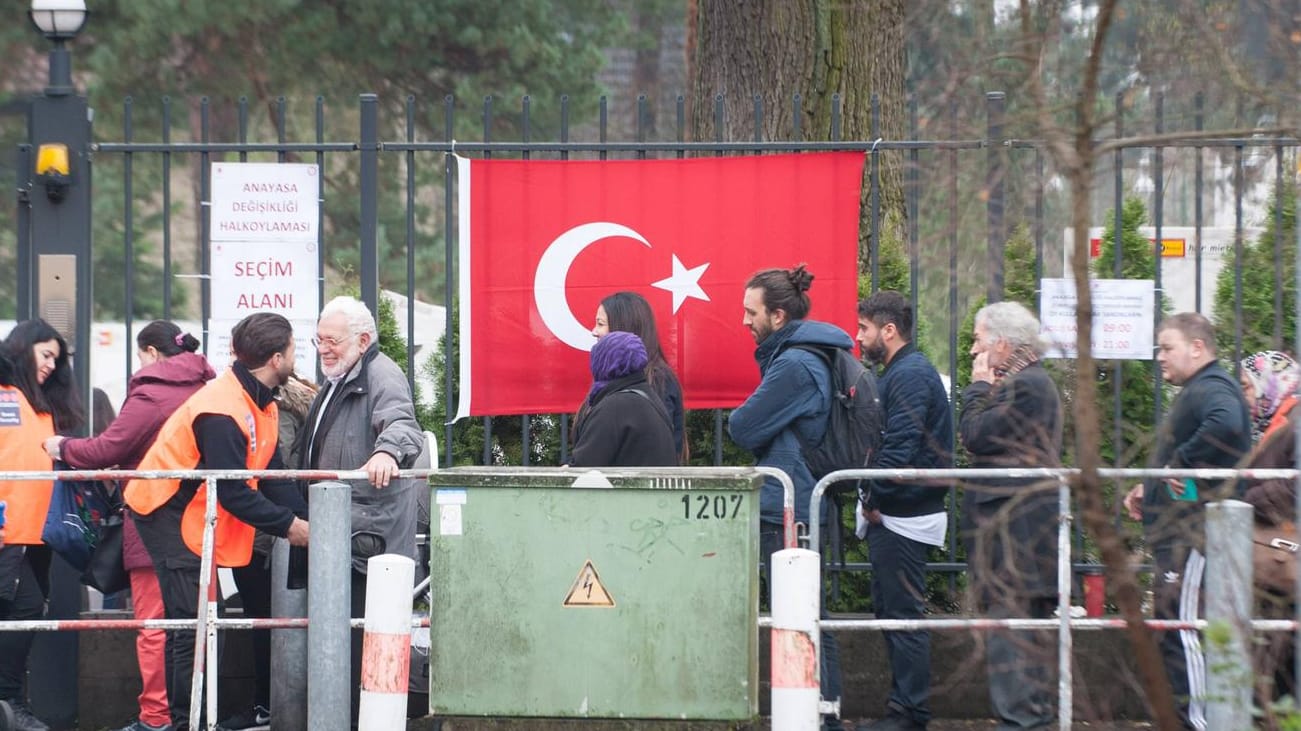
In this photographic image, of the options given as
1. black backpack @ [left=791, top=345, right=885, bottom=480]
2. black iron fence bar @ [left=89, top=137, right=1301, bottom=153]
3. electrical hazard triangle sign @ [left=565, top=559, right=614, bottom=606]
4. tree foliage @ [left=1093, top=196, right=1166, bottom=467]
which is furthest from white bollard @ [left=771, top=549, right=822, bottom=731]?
black iron fence bar @ [left=89, top=137, right=1301, bottom=153]

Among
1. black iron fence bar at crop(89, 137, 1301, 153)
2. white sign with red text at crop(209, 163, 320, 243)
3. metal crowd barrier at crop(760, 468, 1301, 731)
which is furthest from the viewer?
white sign with red text at crop(209, 163, 320, 243)

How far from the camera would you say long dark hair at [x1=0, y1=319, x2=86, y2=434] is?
720 centimetres

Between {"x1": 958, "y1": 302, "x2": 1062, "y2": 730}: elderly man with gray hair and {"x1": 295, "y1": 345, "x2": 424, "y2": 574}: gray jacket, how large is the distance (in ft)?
7.83

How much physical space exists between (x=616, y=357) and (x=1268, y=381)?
9.92ft

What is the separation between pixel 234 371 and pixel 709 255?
2387mm

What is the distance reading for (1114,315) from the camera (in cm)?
763

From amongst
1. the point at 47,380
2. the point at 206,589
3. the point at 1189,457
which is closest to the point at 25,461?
the point at 47,380

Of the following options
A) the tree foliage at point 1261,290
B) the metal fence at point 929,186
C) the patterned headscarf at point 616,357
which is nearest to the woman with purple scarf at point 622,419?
the patterned headscarf at point 616,357

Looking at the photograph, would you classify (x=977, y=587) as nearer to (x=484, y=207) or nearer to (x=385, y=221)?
(x=484, y=207)

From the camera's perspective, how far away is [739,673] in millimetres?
5941

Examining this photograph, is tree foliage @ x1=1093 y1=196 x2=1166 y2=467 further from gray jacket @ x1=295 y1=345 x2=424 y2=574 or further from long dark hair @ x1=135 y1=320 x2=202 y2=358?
long dark hair @ x1=135 y1=320 x2=202 y2=358

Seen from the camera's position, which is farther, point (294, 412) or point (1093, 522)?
point (294, 412)

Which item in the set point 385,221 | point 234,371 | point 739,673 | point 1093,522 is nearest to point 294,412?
point 234,371

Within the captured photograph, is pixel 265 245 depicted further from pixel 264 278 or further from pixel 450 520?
pixel 450 520
